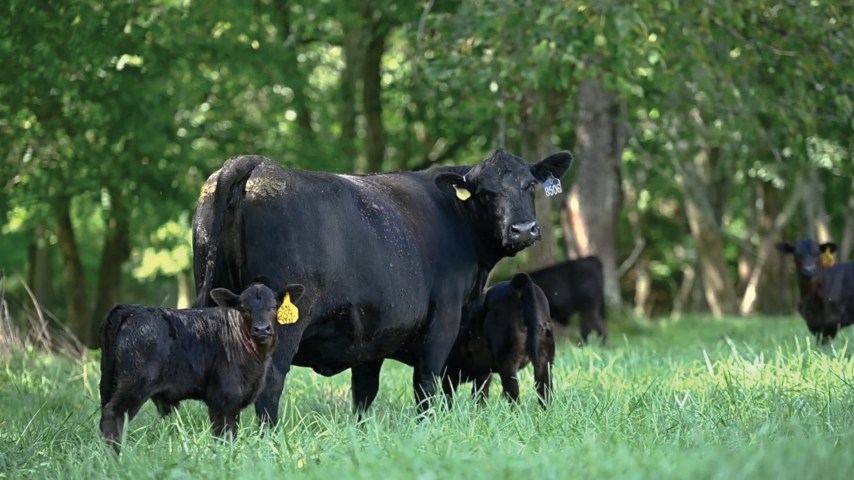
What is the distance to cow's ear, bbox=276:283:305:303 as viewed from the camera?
782cm

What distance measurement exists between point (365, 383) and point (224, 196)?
2144 mm

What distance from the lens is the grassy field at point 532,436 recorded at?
5.87 meters

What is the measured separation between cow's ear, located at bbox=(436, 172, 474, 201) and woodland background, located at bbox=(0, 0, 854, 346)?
12.7 ft

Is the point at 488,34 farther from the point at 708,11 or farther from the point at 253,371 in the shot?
the point at 253,371

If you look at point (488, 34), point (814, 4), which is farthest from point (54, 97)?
point (814, 4)

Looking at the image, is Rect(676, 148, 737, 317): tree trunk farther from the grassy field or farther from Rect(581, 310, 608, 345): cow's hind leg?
the grassy field

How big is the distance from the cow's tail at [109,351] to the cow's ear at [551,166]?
3.70 metres

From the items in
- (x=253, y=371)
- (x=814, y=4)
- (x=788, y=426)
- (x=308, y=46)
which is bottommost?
(x=788, y=426)

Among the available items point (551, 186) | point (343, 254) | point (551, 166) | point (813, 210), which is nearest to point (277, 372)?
point (343, 254)

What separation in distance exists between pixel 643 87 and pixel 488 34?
3973 mm

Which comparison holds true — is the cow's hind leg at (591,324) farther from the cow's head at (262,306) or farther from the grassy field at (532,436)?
the cow's head at (262,306)

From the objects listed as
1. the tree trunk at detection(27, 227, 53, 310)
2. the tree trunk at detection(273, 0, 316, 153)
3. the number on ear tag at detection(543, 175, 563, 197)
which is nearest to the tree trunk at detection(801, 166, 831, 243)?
the tree trunk at detection(273, 0, 316, 153)

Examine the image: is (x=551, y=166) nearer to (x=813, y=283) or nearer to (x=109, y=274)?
(x=813, y=283)

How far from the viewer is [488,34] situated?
15.2 m
